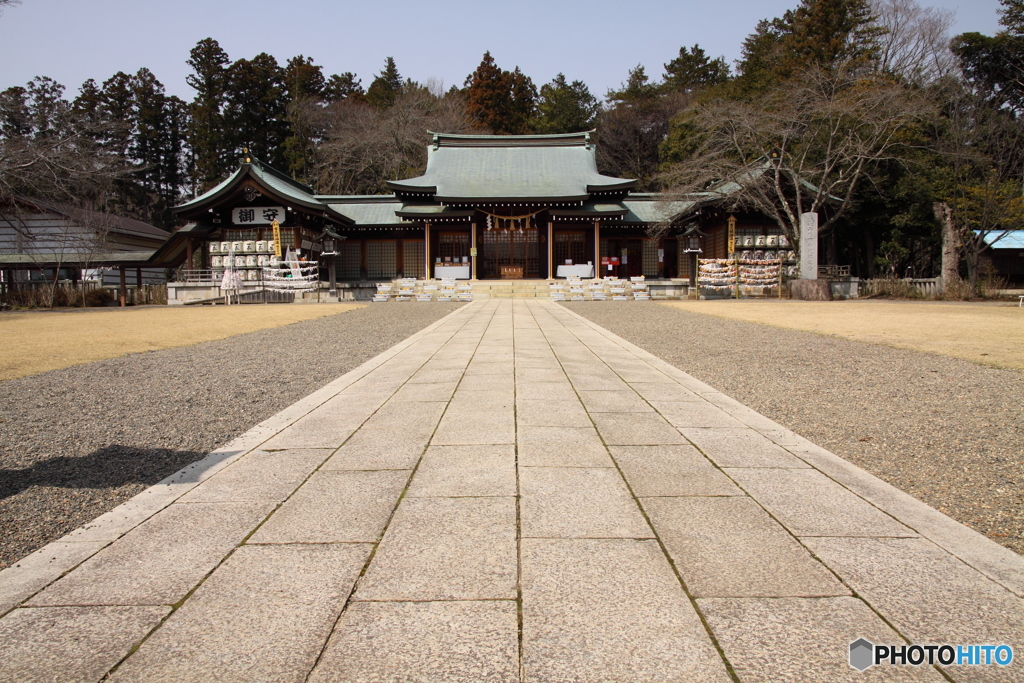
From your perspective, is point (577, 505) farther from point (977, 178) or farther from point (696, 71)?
point (696, 71)

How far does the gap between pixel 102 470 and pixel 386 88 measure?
47.0m

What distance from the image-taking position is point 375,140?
34.9 m

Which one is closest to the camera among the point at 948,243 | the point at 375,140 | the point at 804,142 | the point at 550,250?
the point at 948,243

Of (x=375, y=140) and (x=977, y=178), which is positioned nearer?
(x=977, y=178)

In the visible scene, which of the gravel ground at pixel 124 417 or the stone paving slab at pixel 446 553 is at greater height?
the gravel ground at pixel 124 417

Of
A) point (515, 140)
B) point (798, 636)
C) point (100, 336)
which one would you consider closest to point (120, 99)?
point (515, 140)

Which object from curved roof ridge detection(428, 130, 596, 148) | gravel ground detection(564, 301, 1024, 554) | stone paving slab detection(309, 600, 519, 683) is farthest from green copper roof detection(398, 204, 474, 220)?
stone paving slab detection(309, 600, 519, 683)

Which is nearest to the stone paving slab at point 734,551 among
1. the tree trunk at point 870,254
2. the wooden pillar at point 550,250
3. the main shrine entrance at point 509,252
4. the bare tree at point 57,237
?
the wooden pillar at point 550,250

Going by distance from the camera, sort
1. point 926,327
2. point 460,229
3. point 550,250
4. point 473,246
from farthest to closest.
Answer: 1. point 460,229
2. point 550,250
3. point 473,246
4. point 926,327

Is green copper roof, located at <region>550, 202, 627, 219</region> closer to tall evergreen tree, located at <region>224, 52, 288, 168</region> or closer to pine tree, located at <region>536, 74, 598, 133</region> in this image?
pine tree, located at <region>536, 74, 598, 133</region>

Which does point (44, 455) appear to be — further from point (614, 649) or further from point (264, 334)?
point (264, 334)

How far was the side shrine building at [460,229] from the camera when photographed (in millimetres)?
24094

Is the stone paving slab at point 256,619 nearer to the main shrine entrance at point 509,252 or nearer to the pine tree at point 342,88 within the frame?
the main shrine entrance at point 509,252

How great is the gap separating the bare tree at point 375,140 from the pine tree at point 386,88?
3.47m
